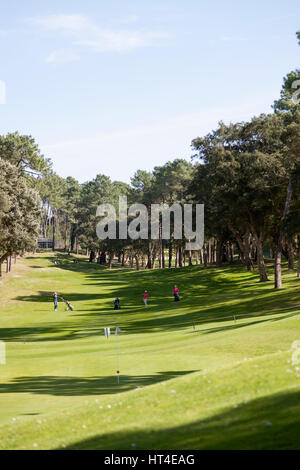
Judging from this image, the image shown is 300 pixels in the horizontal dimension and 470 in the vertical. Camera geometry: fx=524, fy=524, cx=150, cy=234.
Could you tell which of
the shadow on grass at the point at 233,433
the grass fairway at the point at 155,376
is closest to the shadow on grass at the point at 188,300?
the grass fairway at the point at 155,376

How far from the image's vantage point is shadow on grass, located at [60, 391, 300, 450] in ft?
29.2

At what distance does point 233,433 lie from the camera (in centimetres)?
941

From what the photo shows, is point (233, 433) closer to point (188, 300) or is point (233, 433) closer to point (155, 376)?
point (155, 376)

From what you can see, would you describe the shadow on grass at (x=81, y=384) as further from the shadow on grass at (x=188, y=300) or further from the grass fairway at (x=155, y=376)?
the shadow on grass at (x=188, y=300)

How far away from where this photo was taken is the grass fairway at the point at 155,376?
1011 cm

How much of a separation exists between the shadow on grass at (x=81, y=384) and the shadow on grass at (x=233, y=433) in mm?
7496

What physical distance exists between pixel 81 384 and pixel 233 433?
37.0 ft

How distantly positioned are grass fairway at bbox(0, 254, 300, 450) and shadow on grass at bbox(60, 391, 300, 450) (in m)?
0.02

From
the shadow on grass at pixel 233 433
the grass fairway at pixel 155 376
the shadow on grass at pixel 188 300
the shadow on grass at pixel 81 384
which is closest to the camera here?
the shadow on grass at pixel 233 433

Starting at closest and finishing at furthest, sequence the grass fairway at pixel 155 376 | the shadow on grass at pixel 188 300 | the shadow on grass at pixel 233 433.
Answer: the shadow on grass at pixel 233 433, the grass fairway at pixel 155 376, the shadow on grass at pixel 188 300

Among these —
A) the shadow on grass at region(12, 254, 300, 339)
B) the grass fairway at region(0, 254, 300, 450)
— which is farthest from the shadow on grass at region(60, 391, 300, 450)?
the shadow on grass at region(12, 254, 300, 339)

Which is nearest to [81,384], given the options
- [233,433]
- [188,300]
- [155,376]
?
[155,376]

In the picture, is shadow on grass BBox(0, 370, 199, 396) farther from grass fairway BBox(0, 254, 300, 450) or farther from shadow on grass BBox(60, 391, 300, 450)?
shadow on grass BBox(60, 391, 300, 450)

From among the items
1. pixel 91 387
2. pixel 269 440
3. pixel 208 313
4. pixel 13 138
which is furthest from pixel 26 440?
pixel 13 138
